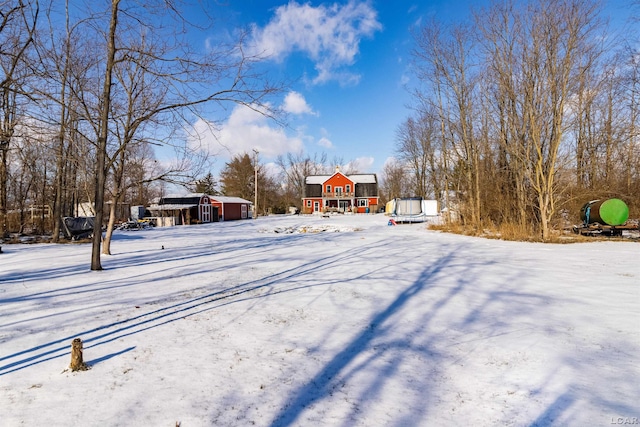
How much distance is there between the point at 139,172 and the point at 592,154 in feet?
85.8

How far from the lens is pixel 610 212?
14.0m

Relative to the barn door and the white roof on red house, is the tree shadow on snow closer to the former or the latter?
the barn door

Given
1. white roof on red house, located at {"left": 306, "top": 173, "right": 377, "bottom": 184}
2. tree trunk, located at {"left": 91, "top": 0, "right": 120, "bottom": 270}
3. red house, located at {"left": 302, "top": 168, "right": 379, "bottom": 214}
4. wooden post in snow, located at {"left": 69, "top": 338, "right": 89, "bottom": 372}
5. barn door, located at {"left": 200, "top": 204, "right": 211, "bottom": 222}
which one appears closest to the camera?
wooden post in snow, located at {"left": 69, "top": 338, "right": 89, "bottom": 372}

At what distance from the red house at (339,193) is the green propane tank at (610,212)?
4021 centimetres

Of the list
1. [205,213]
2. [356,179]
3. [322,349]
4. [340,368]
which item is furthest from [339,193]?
[340,368]

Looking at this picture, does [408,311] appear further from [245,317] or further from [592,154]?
[592,154]

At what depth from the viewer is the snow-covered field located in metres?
2.46

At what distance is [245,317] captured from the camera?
441 cm

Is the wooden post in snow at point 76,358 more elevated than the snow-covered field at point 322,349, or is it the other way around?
the wooden post in snow at point 76,358

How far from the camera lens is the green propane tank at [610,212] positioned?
13.8m

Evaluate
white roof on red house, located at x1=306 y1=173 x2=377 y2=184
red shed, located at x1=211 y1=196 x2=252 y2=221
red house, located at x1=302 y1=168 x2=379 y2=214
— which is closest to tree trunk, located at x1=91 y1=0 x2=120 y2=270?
red shed, located at x1=211 y1=196 x2=252 y2=221

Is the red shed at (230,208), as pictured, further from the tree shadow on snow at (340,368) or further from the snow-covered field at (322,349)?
the tree shadow on snow at (340,368)

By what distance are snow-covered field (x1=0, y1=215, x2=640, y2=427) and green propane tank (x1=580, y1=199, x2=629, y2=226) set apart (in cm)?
953

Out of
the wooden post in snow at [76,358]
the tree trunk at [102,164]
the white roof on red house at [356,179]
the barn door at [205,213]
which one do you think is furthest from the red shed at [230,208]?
the wooden post in snow at [76,358]
